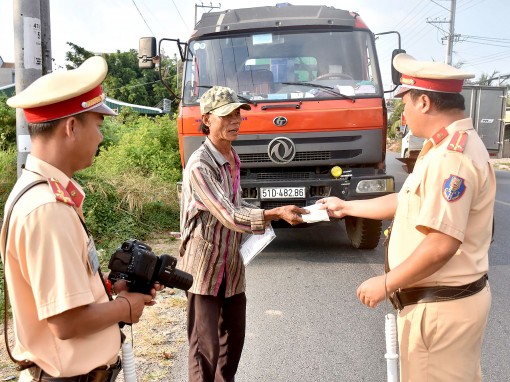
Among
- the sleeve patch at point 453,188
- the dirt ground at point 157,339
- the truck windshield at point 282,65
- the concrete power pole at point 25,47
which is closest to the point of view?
the sleeve patch at point 453,188

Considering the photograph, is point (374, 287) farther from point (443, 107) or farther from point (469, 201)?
point (443, 107)

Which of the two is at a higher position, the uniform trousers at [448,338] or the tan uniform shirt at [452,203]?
the tan uniform shirt at [452,203]

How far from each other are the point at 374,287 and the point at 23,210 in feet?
4.30

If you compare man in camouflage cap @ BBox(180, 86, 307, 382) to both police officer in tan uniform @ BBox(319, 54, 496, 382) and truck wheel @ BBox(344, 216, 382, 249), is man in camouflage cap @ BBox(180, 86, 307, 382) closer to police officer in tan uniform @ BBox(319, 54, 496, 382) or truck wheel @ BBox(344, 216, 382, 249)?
police officer in tan uniform @ BBox(319, 54, 496, 382)

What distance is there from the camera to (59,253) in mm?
1420

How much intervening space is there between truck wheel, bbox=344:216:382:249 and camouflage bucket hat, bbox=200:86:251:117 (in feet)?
→ 12.3

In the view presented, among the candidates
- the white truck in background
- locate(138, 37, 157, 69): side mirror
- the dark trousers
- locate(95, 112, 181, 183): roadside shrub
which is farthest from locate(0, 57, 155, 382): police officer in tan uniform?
the white truck in background

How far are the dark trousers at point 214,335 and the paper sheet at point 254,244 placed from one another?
0.22 metres

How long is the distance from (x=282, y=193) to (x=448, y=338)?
375 centimetres

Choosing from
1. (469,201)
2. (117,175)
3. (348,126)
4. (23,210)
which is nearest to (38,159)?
(23,210)

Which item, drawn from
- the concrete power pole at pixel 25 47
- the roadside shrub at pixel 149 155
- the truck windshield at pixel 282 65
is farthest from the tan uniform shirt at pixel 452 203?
the roadside shrub at pixel 149 155

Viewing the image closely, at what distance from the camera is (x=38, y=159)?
1564mm

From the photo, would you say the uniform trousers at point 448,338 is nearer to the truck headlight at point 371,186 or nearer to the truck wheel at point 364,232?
the truck headlight at point 371,186

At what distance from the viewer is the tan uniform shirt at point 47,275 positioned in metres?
1.42
